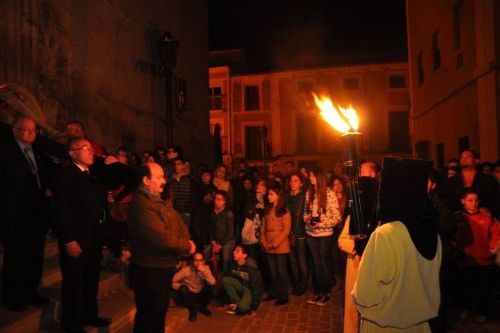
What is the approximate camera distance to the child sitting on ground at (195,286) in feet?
20.4

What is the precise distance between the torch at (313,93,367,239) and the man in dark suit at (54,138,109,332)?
258cm

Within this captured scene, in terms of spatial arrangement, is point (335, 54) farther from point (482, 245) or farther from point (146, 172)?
point (146, 172)

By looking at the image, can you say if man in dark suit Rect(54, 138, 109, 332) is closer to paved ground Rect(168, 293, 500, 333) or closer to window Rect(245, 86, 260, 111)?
paved ground Rect(168, 293, 500, 333)

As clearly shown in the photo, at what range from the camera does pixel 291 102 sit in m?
33.4

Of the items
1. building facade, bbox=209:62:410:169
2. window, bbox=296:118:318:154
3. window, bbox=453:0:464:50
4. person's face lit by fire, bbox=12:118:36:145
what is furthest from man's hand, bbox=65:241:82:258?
window, bbox=296:118:318:154

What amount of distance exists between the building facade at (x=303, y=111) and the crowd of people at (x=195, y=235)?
76.8 feet

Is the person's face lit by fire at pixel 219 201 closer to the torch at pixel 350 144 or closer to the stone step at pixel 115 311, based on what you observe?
the stone step at pixel 115 311

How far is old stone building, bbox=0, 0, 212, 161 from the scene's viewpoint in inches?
273

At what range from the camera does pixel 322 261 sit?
700 cm

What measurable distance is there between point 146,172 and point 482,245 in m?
4.83

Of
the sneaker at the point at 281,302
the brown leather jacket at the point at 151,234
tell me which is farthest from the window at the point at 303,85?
the brown leather jacket at the point at 151,234

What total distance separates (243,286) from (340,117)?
4174mm

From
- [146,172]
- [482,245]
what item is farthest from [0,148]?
[482,245]

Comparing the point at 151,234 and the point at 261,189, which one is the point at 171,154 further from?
the point at 151,234
